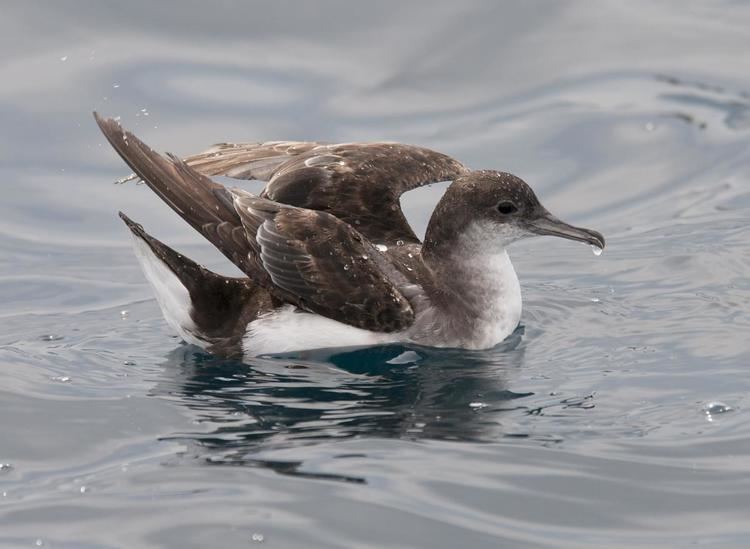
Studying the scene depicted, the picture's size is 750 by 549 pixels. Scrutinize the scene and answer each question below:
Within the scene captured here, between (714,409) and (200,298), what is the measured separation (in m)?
2.80

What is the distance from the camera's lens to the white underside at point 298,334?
7.78 metres

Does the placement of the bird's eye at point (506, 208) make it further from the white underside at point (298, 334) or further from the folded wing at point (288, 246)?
the white underside at point (298, 334)

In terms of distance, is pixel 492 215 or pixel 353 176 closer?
pixel 492 215

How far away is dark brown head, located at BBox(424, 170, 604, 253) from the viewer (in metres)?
8.05

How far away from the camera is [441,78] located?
12.6m

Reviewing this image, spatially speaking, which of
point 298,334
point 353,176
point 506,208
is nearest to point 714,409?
point 506,208

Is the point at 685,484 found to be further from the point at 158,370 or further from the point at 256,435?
the point at 158,370

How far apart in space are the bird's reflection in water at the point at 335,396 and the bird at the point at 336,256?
0.35 feet

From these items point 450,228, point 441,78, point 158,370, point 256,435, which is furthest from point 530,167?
point 256,435

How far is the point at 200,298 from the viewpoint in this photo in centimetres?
795

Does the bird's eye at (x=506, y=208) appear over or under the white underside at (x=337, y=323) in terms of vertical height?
over

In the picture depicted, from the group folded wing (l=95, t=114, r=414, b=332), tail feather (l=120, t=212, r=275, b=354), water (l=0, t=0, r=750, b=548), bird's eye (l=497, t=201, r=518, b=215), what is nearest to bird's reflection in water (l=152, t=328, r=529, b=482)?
water (l=0, t=0, r=750, b=548)

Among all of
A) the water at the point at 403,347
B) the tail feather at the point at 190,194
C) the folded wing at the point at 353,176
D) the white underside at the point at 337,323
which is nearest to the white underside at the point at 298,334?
the white underside at the point at 337,323

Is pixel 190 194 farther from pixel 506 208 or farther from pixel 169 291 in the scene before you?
pixel 506 208
